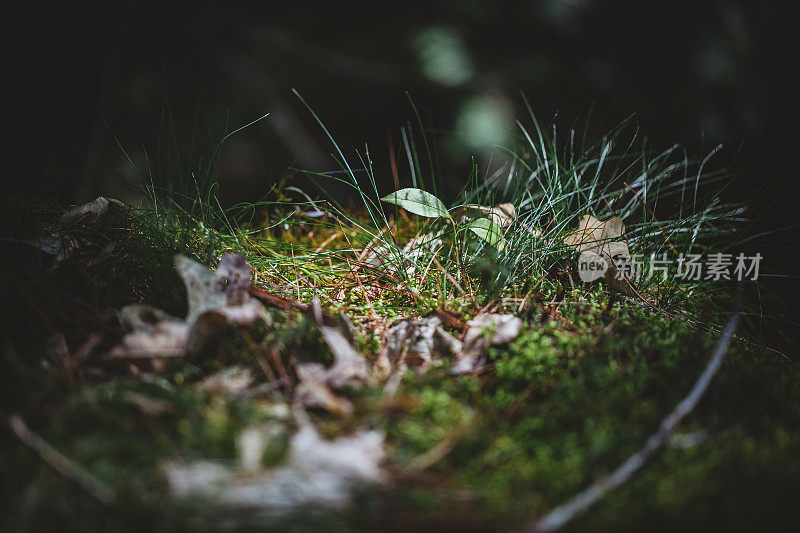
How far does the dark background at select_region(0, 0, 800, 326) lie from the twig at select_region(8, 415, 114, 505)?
2.33m

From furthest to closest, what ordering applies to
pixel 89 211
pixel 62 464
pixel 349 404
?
pixel 89 211 → pixel 349 404 → pixel 62 464

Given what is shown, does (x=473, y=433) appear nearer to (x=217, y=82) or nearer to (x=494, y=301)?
(x=494, y=301)

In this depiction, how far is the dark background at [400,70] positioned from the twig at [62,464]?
2325 mm

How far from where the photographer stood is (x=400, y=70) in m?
4.27

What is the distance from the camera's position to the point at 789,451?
0.81 m

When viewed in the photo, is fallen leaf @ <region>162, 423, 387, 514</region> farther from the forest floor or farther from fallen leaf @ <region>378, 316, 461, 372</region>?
fallen leaf @ <region>378, 316, 461, 372</region>

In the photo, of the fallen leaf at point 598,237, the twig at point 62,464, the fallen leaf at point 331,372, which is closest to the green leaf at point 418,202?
the fallen leaf at point 598,237

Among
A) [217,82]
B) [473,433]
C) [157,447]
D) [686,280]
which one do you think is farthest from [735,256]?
[217,82]

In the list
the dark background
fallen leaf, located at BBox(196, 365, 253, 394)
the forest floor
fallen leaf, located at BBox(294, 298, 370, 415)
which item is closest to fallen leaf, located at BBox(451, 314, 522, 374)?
the forest floor

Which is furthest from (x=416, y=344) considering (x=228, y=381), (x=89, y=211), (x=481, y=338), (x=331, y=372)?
(x=89, y=211)

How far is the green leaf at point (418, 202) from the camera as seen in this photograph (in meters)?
1.49

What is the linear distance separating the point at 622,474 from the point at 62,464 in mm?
865

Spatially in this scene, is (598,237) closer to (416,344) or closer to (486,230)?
(486,230)

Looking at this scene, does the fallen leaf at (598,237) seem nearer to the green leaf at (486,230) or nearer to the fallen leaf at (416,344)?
the green leaf at (486,230)
